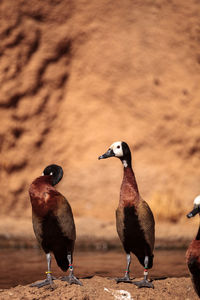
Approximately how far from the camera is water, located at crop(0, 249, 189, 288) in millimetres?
4195

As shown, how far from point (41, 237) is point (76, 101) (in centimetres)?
395

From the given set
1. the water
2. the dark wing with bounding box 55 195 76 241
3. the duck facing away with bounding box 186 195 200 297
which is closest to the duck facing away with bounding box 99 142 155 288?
the dark wing with bounding box 55 195 76 241

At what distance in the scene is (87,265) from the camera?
15.6 ft

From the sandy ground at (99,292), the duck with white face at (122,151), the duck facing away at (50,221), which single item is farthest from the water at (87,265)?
the duck with white face at (122,151)

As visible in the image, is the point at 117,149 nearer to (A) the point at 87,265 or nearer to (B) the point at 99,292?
(B) the point at 99,292

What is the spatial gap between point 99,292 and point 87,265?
1660mm

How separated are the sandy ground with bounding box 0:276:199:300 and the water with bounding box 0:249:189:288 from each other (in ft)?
2.32

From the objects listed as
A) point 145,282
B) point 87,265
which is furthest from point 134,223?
point 87,265

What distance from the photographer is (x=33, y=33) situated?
267 inches

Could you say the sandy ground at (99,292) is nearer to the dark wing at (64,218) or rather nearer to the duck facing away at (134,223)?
the duck facing away at (134,223)

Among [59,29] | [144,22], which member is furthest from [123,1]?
[59,29]

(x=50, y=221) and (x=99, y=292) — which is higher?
(x=50, y=221)

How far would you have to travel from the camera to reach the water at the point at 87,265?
13.8 ft

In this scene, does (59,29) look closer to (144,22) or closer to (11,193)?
(144,22)
